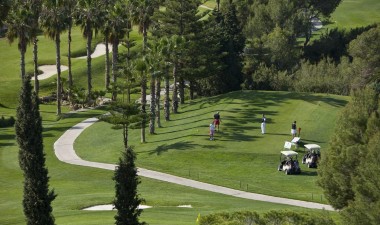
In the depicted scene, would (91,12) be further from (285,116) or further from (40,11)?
(285,116)

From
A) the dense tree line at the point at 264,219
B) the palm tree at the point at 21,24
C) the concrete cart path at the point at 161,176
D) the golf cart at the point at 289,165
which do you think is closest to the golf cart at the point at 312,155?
the golf cart at the point at 289,165

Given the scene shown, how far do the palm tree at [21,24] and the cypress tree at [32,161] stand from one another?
44180 millimetres

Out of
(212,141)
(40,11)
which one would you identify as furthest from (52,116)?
(212,141)

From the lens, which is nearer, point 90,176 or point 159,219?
point 159,219

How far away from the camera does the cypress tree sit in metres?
28.8

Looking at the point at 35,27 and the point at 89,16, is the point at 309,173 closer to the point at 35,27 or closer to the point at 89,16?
the point at 35,27

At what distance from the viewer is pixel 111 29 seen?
80.2 meters

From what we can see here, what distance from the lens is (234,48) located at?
82062 mm

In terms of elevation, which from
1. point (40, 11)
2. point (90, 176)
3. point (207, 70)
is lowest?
point (90, 176)

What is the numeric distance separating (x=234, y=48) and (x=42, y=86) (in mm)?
26580

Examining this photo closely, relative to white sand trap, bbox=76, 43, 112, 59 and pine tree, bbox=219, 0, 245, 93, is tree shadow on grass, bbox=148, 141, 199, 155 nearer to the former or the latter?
pine tree, bbox=219, 0, 245, 93

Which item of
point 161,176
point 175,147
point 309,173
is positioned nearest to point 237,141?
point 175,147

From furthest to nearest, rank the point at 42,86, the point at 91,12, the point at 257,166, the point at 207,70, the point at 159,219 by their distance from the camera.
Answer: the point at 42,86
the point at 91,12
the point at 207,70
the point at 257,166
the point at 159,219

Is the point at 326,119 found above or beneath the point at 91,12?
beneath
